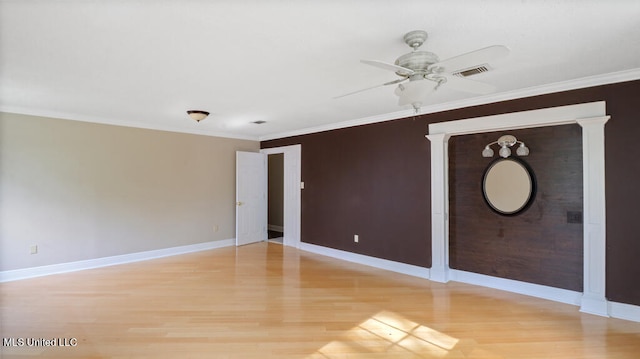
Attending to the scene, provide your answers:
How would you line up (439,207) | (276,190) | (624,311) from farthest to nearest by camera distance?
(276,190) < (439,207) < (624,311)

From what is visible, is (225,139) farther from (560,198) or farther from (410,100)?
(560,198)

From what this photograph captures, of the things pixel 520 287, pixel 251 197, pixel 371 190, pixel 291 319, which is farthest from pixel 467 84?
pixel 251 197

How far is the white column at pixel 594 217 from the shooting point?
3086 mm

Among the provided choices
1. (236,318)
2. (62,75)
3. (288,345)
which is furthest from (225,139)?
(288,345)

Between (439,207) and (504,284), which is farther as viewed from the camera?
(439,207)

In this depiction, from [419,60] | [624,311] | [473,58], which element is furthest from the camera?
[624,311]

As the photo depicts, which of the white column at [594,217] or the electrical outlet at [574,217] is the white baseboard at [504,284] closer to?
the white column at [594,217]

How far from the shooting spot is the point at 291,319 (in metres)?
3.02

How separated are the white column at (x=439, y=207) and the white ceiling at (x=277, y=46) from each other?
1.99 feet

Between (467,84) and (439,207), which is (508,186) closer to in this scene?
(439,207)

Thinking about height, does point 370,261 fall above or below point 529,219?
below

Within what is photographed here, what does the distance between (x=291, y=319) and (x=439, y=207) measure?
7.94 ft

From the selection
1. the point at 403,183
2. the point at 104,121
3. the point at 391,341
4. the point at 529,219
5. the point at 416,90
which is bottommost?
the point at 391,341

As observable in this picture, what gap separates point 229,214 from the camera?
6500 mm
